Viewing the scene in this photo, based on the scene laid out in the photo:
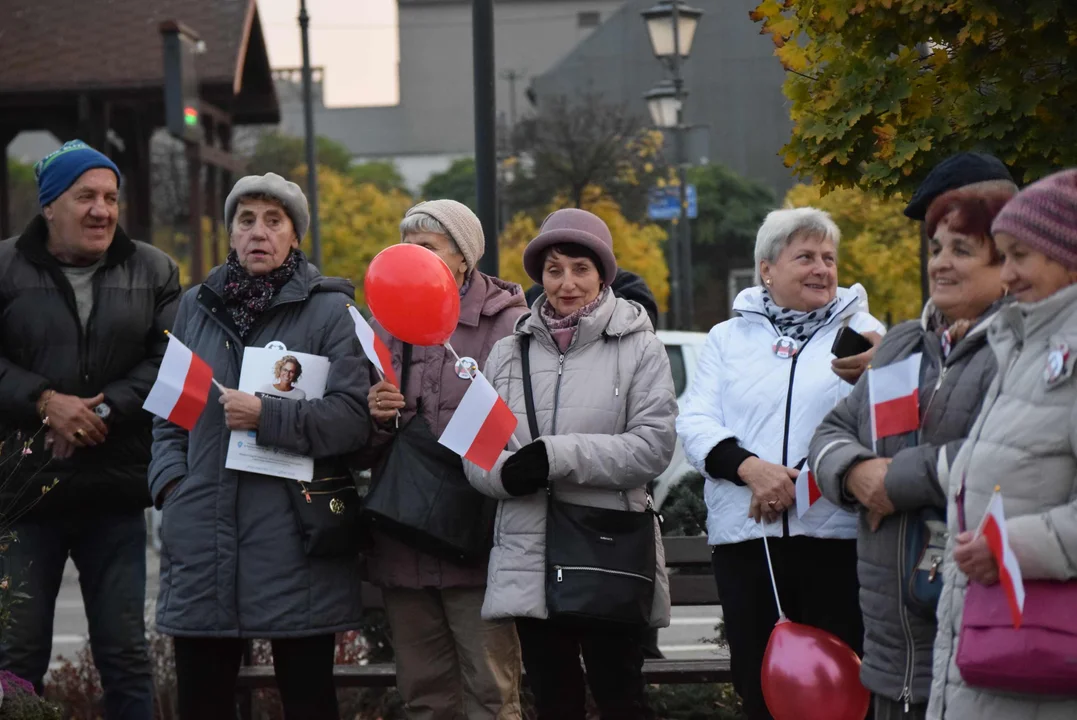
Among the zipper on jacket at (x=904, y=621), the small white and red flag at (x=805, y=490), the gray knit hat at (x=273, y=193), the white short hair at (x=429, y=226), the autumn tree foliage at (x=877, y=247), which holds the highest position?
the autumn tree foliage at (x=877, y=247)

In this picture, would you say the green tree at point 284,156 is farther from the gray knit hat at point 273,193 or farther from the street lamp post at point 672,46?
the gray knit hat at point 273,193

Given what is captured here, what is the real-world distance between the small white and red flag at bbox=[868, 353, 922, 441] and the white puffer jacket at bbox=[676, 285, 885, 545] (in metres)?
0.71

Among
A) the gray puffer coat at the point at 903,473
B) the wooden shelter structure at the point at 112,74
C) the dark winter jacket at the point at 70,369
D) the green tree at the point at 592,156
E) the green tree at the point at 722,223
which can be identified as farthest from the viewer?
the green tree at the point at 722,223

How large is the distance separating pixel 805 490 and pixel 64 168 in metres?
2.88

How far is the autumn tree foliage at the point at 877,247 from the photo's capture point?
25.8 metres

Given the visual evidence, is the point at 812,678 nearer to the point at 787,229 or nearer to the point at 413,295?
the point at 787,229

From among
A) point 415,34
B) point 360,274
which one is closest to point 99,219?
point 360,274

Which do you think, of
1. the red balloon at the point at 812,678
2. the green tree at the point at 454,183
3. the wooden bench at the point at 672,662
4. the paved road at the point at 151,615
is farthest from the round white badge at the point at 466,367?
the green tree at the point at 454,183

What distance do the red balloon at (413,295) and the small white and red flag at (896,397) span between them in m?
1.44

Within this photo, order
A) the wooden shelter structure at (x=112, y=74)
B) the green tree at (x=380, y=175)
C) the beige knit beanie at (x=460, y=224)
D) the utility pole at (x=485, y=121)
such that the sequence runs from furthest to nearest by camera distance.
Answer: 1. the green tree at (x=380, y=175)
2. the wooden shelter structure at (x=112, y=74)
3. the utility pole at (x=485, y=121)
4. the beige knit beanie at (x=460, y=224)

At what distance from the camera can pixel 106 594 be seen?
5.25m

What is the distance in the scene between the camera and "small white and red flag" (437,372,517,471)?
14.4 ft

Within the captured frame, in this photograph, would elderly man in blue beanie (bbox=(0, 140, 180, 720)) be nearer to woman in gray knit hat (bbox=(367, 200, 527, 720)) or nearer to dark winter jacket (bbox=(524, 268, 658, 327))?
woman in gray knit hat (bbox=(367, 200, 527, 720))

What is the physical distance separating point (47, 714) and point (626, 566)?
6.13 feet
